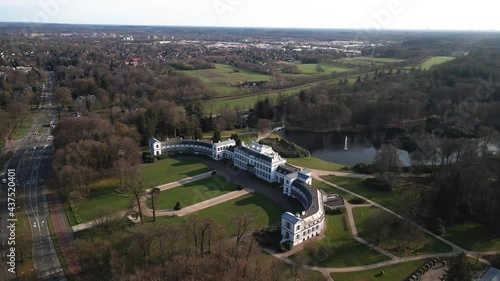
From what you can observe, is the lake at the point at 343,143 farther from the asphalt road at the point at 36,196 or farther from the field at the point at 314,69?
the field at the point at 314,69

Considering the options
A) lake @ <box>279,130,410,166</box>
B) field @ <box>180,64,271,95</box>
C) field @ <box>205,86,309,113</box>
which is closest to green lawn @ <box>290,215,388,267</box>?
lake @ <box>279,130,410,166</box>

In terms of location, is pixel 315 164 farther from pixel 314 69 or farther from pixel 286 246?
pixel 314 69

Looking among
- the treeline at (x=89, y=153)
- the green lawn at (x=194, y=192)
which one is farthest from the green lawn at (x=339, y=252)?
the treeline at (x=89, y=153)

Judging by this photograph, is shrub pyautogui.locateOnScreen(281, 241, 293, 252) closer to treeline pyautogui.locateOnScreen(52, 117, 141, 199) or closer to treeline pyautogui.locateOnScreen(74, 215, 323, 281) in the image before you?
treeline pyautogui.locateOnScreen(74, 215, 323, 281)

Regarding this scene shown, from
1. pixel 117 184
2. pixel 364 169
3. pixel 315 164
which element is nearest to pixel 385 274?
pixel 364 169

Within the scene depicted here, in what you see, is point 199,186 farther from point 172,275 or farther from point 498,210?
point 498,210

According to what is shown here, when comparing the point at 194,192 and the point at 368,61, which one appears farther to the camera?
the point at 368,61

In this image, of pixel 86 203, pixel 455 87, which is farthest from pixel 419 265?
pixel 455 87
